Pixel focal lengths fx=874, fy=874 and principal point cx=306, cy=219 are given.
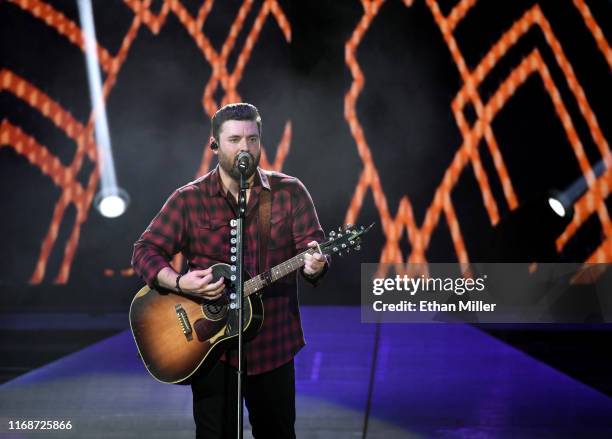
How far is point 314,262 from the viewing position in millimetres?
2943

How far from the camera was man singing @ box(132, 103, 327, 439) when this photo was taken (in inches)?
120

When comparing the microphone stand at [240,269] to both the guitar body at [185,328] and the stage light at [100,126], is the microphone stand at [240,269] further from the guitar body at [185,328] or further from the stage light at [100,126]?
the stage light at [100,126]

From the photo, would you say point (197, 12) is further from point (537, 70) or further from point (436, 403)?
point (436, 403)

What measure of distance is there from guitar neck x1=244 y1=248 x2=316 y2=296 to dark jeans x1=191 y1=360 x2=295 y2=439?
30cm

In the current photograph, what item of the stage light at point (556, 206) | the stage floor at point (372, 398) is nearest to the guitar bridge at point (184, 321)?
the stage floor at point (372, 398)

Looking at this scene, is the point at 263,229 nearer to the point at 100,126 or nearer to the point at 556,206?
the point at 556,206

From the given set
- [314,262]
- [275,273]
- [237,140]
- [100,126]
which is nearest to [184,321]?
[275,273]

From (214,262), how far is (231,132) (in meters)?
0.48

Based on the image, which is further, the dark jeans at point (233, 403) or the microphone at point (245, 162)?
the dark jeans at point (233, 403)

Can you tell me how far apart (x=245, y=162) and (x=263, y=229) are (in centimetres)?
40

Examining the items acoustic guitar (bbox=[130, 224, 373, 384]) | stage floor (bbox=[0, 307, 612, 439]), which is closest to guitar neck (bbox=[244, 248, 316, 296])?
acoustic guitar (bbox=[130, 224, 373, 384])

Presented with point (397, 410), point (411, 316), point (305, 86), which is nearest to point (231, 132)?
point (397, 410)

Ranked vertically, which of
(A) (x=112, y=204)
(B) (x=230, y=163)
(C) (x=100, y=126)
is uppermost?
(C) (x=100, y=126)

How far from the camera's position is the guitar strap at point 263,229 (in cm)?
310
